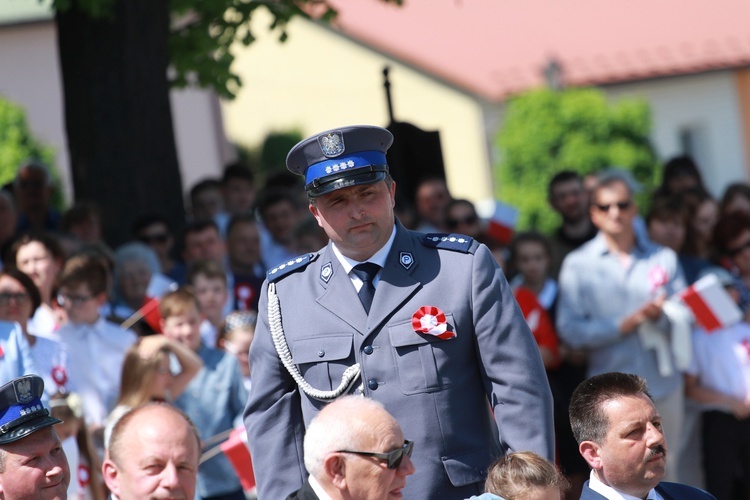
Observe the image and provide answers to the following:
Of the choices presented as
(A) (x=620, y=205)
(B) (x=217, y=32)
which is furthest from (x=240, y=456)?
(B) (x=217, y=32)

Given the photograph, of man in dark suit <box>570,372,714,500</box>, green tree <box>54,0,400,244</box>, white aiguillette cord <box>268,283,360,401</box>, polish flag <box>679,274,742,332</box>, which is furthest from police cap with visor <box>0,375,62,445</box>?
green tree <box>54,0,400,244</box>

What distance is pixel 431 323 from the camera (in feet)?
14.7

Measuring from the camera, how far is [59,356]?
7055mm

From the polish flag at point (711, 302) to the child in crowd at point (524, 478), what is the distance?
3948 millimetres

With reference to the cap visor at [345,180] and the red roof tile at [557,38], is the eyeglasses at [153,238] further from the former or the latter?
the red roof tile at [557,38]

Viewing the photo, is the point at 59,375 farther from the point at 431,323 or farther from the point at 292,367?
the point at 431,323

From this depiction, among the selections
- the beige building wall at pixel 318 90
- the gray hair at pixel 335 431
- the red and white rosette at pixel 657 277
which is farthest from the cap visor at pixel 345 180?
the beige building wall at pixel 318 90

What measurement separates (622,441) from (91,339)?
12.3ft

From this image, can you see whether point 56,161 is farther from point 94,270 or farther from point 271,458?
point 271,458

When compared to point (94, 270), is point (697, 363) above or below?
below

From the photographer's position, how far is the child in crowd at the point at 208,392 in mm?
7219

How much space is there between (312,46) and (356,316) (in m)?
28.0

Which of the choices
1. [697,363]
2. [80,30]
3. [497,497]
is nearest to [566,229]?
[697,363]

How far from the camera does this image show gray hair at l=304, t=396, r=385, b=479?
3.91m
